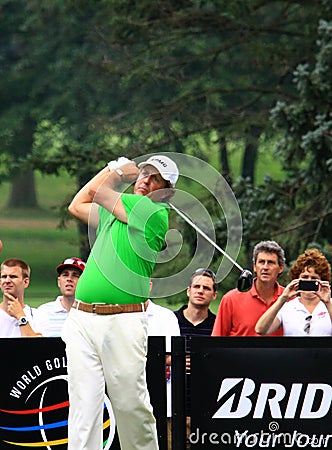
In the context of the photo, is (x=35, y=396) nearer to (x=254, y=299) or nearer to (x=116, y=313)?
(x=116, y=313)

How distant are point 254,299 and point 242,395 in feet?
3.42

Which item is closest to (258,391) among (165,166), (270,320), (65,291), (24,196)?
(270,320)

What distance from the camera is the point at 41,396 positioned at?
7.82 metres

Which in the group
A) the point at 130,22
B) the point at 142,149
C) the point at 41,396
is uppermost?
the point at 130,22

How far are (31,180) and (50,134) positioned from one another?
10.3m

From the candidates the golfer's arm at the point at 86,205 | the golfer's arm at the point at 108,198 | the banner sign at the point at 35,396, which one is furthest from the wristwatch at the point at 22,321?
the golfer's arm at the point at 108,198

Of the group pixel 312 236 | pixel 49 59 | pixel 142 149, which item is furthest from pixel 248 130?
pixel 49 59

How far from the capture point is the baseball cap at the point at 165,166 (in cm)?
690

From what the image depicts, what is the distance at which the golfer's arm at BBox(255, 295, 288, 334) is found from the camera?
8047 millimetres

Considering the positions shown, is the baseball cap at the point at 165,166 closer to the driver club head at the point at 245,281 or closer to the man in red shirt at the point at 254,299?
the driver club head at the point at 245,281

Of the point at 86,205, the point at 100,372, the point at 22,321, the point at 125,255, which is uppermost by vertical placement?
the point at 86,205

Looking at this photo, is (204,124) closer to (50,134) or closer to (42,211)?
(50,134)

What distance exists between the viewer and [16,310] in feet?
28.3

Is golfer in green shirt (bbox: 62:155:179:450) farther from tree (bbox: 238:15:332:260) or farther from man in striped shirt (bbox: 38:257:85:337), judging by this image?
tree (bbox: 238:15:332:260)
